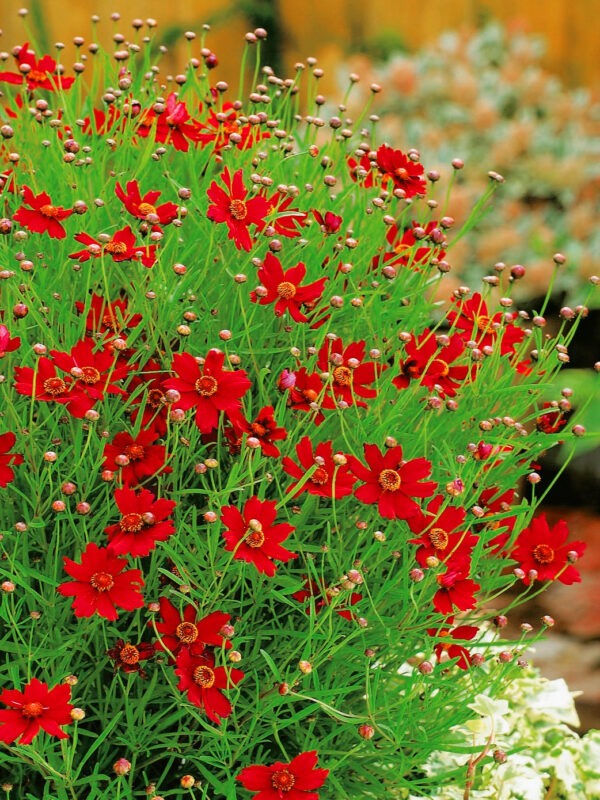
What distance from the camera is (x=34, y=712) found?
1.18 m

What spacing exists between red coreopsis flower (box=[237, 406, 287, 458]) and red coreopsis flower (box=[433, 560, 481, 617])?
0.94 feet

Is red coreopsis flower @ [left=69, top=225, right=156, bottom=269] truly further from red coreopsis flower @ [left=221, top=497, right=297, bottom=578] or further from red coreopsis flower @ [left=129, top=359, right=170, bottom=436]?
red coreopsis flower @ [left=221, top=497, right=297, bottom=578]

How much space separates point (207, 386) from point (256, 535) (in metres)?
0.20

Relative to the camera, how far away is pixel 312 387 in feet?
4.62

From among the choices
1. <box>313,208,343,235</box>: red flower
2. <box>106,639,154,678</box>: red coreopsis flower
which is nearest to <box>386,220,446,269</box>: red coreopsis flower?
<box>313,208,343,235</box>: red flower

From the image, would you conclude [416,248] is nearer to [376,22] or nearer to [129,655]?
[129,655]

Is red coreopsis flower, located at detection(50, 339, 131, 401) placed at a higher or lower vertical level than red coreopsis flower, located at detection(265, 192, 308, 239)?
lower

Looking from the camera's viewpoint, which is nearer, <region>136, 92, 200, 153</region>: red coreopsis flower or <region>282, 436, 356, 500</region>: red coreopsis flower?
<region>282, 436, 356, 500</region>: red coreopsis flower

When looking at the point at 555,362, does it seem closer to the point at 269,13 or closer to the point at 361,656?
the point at 361,656

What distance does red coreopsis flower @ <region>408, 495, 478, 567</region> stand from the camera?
134 centimetres

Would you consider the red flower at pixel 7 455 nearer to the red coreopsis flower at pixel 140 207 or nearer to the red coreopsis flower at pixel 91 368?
the red coreopsis flower at pixel 91 368

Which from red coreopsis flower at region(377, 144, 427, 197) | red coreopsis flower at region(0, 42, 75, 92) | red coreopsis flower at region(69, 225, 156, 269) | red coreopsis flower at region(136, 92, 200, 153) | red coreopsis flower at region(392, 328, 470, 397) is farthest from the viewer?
red coreopsis flower at region(0, 42, 75, 92)

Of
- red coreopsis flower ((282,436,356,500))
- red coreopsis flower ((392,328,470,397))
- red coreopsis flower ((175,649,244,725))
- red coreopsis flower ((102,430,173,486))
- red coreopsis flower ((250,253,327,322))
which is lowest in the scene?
red coreopsis flower ((175,649,244,725))

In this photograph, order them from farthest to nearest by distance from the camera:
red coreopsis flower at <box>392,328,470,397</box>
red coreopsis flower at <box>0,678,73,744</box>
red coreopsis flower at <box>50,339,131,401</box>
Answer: red coreopsis flower at <box>392,328,470,397</box>
red coreopsis flower at <box>50,339,131,401</box>
red coreopsis flower at <box>0,678,73,744</box>
